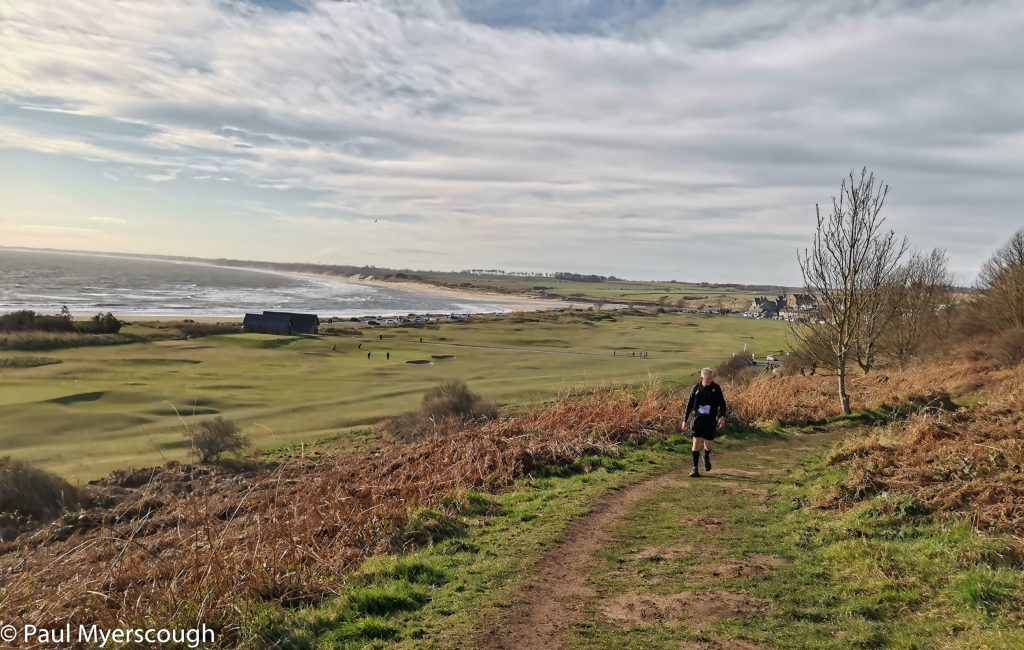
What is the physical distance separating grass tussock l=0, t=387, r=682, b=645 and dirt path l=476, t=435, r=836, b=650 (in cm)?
126

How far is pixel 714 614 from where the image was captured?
19.2 feet

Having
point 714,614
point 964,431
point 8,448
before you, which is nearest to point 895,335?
point 964,431

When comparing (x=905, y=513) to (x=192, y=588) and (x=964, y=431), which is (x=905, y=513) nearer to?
(x=964, y=431)

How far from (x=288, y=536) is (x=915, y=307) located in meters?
34.4

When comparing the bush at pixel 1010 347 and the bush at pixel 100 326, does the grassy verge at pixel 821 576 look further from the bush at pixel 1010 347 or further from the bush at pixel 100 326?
the bush at pixel 100 326

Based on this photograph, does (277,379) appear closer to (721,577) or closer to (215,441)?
(215,441)

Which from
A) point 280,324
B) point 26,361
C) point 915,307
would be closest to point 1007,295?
point 915,307

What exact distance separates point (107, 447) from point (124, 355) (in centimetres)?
3521

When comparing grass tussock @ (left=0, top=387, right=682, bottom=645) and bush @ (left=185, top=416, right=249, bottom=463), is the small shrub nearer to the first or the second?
grass tussock @ (left=0, top=387, right=682, bottom=645)

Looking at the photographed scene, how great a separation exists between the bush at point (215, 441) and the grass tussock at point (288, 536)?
736 centimetres

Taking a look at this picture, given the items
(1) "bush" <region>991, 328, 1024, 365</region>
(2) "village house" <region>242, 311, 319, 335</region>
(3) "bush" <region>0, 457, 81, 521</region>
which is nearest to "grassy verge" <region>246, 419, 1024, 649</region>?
(3) "bush" <region>0, 457, 81, 521</region>

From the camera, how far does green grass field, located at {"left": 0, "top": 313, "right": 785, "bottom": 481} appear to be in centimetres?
2841

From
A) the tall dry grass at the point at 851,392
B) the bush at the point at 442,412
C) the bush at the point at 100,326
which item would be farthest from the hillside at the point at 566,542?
the bush at the point at 100,326

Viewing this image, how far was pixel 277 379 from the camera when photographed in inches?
1946
